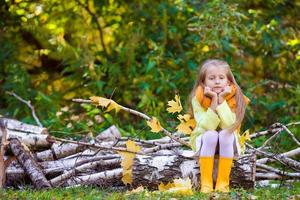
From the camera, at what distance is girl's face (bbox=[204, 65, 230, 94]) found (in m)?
6.27

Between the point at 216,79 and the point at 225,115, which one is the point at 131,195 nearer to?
the point at 225,115

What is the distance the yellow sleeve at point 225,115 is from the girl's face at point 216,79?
0.59 ft

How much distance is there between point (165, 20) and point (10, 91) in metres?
2.48

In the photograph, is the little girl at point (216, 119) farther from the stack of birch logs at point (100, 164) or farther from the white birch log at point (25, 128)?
the white birch log at point (25, 128)

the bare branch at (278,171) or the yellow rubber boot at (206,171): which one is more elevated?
the yellow rubber boot at (206,171)

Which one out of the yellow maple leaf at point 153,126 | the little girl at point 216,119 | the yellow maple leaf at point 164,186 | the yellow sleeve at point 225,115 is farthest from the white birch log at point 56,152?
the yellow sleeve at point 225,115

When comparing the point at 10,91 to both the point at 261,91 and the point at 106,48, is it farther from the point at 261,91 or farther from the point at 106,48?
the point at 261,91

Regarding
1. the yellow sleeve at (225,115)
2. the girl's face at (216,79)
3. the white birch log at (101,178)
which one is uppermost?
the girl's face at (216,79)

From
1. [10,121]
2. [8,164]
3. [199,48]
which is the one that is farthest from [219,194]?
[199,48]

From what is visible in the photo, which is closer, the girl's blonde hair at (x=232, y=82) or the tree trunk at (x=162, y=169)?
the girl's blonde hair at (x=232, y=82)

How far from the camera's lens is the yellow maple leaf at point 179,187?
19.1ft

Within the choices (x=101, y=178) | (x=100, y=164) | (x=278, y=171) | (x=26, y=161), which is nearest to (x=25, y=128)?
(x=26, y=161)

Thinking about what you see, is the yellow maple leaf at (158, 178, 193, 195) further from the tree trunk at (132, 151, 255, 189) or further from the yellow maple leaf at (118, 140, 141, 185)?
the yellow maple leaf at (118, 140, 141, 185)

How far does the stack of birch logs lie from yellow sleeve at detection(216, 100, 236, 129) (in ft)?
1.31
